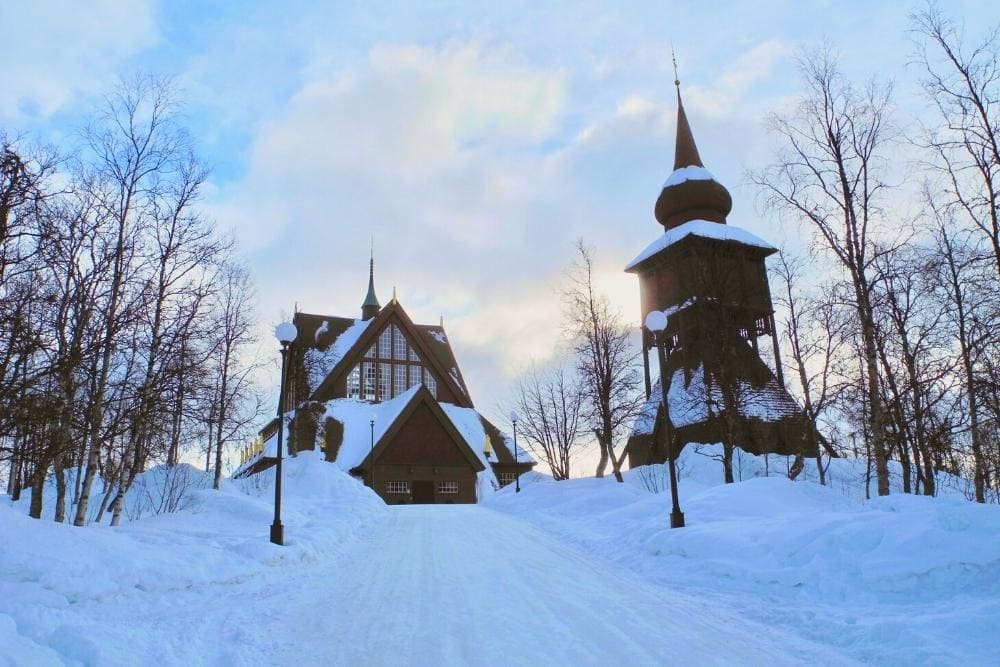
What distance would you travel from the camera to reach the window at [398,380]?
4134cm

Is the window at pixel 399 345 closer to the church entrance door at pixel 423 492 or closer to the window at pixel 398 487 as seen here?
the church entrance door at pixel 423 492

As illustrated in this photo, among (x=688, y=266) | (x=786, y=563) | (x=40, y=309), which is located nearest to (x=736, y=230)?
(x=688, y=266)

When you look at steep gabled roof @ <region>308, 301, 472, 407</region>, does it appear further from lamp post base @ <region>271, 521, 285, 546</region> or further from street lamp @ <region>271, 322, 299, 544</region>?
lamp post base @ <region>271, 521, 285, 546</region>

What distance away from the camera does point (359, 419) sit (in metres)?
37.9

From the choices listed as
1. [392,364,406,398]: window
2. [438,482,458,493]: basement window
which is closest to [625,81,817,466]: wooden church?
[438,482,458,493]: basement window

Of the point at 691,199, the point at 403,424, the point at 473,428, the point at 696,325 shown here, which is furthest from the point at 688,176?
the point at 403,424

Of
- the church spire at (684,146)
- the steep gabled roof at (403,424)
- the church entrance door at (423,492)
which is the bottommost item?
the church entrance door at (423,492)

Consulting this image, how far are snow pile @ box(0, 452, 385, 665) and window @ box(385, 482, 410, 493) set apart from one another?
22.3 meters

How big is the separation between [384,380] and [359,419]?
4216mm

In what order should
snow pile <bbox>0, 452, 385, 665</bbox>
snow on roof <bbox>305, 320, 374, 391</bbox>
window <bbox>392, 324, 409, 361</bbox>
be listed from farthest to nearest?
window <bbox>392, 324, 409, 361</bbox>, snow on roof <bbox>305, 320, 374, 391</bbox>, snow pile <bbox>0, 452, 385, 665</bbox>

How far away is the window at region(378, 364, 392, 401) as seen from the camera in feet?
134

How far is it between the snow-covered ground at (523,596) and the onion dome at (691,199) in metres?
29.1

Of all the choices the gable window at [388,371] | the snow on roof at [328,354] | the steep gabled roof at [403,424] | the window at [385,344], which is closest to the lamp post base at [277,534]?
the steep gabled roof at [403,424]

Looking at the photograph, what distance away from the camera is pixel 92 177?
12.7 m
